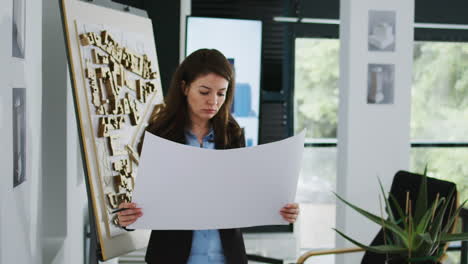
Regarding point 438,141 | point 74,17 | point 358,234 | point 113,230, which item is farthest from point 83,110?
point 438,141

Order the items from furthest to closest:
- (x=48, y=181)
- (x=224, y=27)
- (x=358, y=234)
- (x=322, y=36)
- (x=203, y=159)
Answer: (x=322, y=36)
(x=224, y=27)
(x=358, y=234)
(x=48, y=181)
(x=203, y=159)

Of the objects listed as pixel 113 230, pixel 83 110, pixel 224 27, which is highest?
pixel 224 27

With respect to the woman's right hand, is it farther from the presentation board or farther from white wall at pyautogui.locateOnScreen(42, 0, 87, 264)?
white wall at pyautogui.locateOnScreen(42, 0, 87, 264)

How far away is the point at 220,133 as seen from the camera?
6.90 feet

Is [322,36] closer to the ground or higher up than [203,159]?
higher up

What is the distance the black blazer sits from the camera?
1987 millimetres

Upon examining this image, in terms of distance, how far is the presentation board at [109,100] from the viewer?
6.81 ft

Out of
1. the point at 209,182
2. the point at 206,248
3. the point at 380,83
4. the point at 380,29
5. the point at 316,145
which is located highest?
the point at 380,29

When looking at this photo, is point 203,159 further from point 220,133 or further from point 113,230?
point 113,230

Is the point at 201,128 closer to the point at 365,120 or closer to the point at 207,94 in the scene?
the point at 207,94

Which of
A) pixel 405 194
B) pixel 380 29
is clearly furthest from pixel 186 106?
pixel 380 29

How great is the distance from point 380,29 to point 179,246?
246 centimetres

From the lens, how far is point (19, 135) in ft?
5.52

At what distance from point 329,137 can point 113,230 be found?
3612 mm
